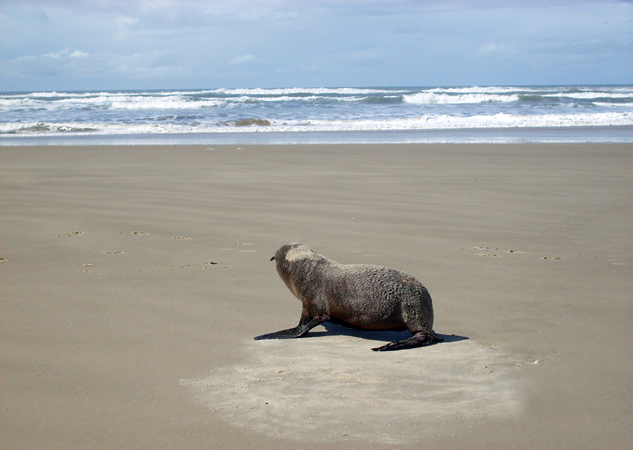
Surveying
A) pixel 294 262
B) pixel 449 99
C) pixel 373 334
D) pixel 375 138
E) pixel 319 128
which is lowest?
pixel 373 334

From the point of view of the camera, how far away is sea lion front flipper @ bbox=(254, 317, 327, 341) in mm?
3892

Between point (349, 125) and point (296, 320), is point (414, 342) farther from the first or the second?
point (349, 125)

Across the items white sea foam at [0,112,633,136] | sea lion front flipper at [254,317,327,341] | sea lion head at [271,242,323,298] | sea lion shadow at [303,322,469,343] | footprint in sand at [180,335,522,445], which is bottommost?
sea lion shadow at [303,322,469,343]

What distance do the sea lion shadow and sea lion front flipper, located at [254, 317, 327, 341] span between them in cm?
8

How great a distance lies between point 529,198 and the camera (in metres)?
9.00

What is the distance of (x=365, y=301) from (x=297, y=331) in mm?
468

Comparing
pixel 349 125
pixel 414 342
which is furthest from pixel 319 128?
pixel 414 342

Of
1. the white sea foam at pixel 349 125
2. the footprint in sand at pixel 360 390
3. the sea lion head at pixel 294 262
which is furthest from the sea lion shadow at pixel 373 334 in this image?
the white sea foam at pixel 349 125

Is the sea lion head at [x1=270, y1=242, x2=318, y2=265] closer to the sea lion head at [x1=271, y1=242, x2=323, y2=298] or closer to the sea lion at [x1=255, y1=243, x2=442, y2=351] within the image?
the sea lion head at [x1=271, y1=242, x2=323, y2=298]

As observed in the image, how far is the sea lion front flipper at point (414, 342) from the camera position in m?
3.70

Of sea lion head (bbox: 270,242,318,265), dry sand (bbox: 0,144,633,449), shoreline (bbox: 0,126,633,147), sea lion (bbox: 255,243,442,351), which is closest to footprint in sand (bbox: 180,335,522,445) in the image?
dry sand (bbox: 0,144,633,449)

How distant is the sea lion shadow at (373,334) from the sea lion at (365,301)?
0.23ft

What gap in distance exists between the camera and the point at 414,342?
12.3 feet

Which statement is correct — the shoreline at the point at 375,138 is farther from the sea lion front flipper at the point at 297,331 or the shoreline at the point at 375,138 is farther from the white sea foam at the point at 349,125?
the sea lion front flipper at the point at 297,331
